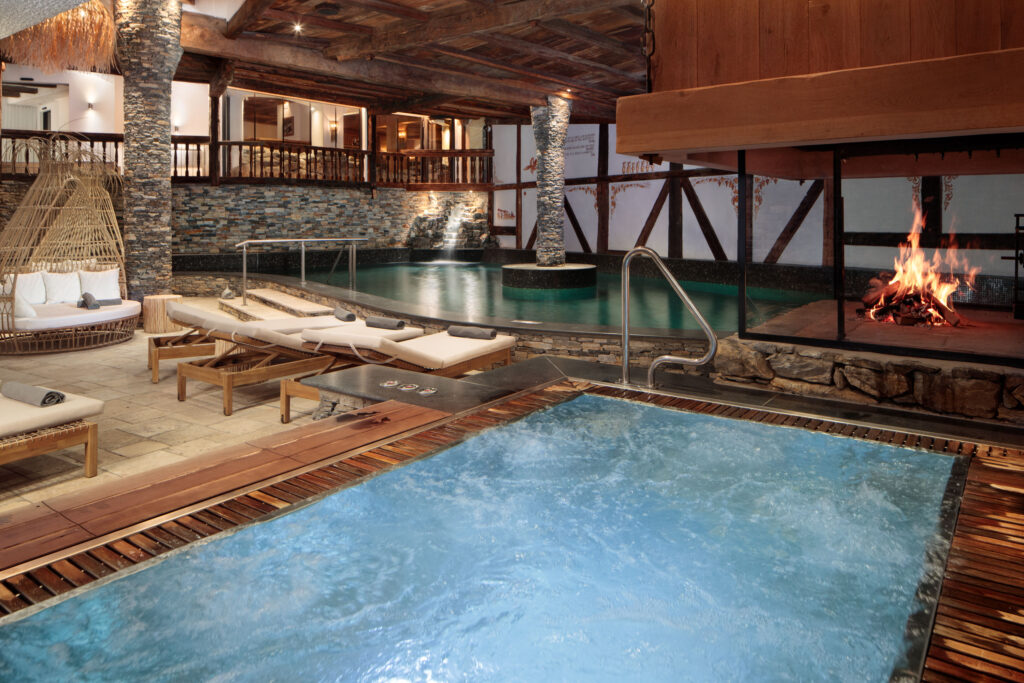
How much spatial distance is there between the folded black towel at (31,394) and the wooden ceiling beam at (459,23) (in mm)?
5596

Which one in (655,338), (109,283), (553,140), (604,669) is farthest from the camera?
(553,140)

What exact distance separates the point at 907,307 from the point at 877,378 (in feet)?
3.78

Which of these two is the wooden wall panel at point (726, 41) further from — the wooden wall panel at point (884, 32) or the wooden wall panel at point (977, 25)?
the wooden wall panel at point (977, 25)

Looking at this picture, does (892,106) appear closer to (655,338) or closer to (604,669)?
(604,669)

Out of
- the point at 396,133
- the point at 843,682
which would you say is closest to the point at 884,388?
the point at 843,682

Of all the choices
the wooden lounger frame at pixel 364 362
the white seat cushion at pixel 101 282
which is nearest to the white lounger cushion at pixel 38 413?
the wooden lounger frame at pixel 364 362

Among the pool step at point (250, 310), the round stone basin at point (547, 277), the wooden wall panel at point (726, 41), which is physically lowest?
the pool step at point (250, 310)

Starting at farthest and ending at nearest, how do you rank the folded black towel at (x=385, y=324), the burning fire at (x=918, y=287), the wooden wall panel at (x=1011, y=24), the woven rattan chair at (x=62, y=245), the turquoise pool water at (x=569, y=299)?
the woven rattan chair at (x=62, y=245) < the turquoise pool water at (x=569, y=299) < the folded black towel at (x=385, y=324) < the burning fire at (x=918, y=287) < the wooden wall panel at (x=1011, y=24)

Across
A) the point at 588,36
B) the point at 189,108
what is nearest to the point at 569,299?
the point at 588,36

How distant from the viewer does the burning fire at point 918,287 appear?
15.3 feet

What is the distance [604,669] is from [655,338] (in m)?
4.57

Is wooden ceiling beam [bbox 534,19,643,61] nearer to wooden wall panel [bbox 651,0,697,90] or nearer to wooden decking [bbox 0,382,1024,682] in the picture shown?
wooden wall panel [bbox 651,0,697,90]

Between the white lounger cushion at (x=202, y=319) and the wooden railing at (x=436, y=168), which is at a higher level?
the wooden railing at (x=436, y=168)

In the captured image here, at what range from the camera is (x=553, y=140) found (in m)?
12.7
